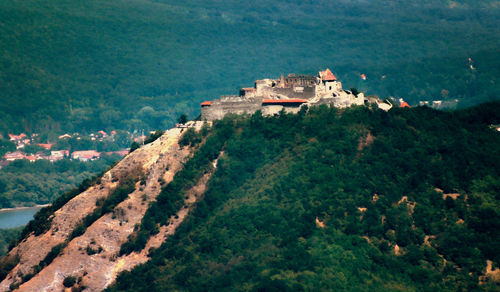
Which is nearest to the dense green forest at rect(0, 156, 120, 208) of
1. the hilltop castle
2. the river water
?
the river water

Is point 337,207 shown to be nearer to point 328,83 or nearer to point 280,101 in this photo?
point 280,101

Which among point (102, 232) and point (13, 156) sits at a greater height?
point (102, 232)

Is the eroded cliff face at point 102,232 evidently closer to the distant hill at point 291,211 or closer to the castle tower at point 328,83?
the distant hill at point 291,211

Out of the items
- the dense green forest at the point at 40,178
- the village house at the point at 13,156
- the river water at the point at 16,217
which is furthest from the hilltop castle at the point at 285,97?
the village house at the point at 13,156

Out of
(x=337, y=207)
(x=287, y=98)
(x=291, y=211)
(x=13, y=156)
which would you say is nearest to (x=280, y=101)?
(x=287, y=98)

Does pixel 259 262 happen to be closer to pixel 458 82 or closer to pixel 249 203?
pixel 249 203

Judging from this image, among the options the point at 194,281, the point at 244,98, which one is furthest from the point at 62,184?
the point at 194,281
